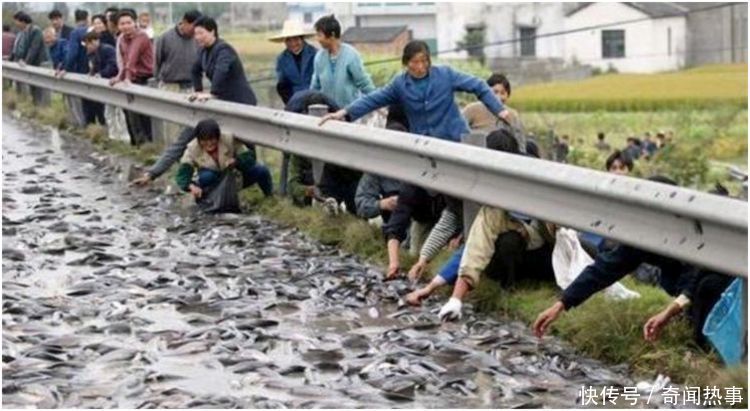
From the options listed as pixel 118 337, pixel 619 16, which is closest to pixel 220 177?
pixel 118 337

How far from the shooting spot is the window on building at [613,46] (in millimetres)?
95125

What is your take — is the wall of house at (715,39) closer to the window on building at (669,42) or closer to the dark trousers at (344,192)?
the window on building at (669,42)

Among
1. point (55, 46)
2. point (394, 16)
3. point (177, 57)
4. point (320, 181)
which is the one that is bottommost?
point (394, 16)

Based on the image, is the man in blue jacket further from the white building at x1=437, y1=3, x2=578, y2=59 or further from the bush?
the white building at x1=437, y1=3, x2=578, y2=59

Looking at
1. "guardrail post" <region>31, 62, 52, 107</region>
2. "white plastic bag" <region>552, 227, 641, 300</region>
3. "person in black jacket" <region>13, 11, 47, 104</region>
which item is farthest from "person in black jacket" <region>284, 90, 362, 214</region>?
"person in black jacket" <region>13, 11, 47, 104</region>

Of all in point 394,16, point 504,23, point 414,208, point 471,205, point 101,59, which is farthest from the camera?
point 504,23

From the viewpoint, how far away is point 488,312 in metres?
8.63

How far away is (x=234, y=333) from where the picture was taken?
8008 millimetres

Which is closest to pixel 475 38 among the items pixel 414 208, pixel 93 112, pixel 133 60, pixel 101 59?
pixel 93 112

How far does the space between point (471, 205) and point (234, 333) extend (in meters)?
1.91

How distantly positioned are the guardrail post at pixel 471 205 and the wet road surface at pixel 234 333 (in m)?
0.54

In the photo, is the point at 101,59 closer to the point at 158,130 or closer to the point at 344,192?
the point at 158,130

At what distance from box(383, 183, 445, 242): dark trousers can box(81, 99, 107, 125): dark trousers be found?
463 inches

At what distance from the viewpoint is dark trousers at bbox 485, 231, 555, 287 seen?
28.8 ft
